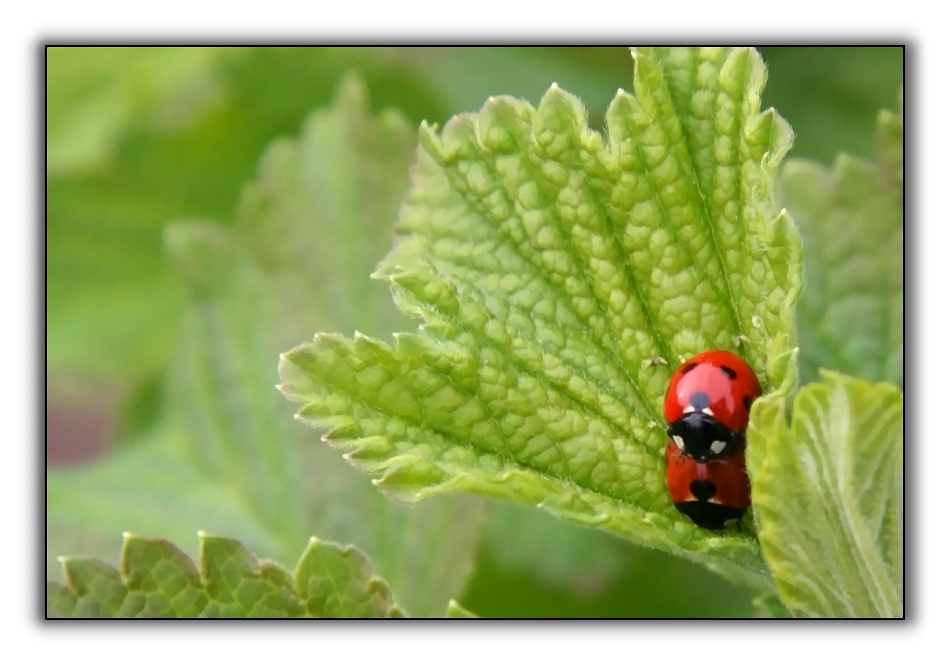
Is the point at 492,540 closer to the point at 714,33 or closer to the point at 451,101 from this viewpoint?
the point at 451,101

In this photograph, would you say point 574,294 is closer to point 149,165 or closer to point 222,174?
point 222,174

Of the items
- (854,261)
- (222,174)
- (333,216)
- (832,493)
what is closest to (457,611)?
(832,493)

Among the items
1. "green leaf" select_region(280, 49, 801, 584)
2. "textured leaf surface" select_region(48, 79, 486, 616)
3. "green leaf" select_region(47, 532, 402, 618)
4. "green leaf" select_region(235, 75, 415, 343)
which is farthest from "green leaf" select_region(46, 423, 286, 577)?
"green leaf" select_region(280, 49, 801, 584)

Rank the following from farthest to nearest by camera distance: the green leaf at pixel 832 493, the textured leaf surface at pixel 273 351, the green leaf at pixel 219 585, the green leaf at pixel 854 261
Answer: the textured leaf surface at pixel 273 351
the green leaf at pixel 854 261
the green leaf at pixel 219 585
the green leaf at pixel 832 493

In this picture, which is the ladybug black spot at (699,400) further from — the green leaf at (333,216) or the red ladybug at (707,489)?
the green leaf at (333,216)

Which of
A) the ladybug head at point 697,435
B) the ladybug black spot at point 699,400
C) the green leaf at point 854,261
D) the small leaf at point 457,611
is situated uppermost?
the green leaf at point 854,261

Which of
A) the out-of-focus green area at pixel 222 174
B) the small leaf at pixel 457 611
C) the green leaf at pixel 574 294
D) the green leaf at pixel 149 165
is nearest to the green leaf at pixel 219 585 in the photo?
the small leaf at pixel 457 611

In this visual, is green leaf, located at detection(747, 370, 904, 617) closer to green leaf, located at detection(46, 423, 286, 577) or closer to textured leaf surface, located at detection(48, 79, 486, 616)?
textured leaf surface, located at detection(48, 79, 486, 616)
